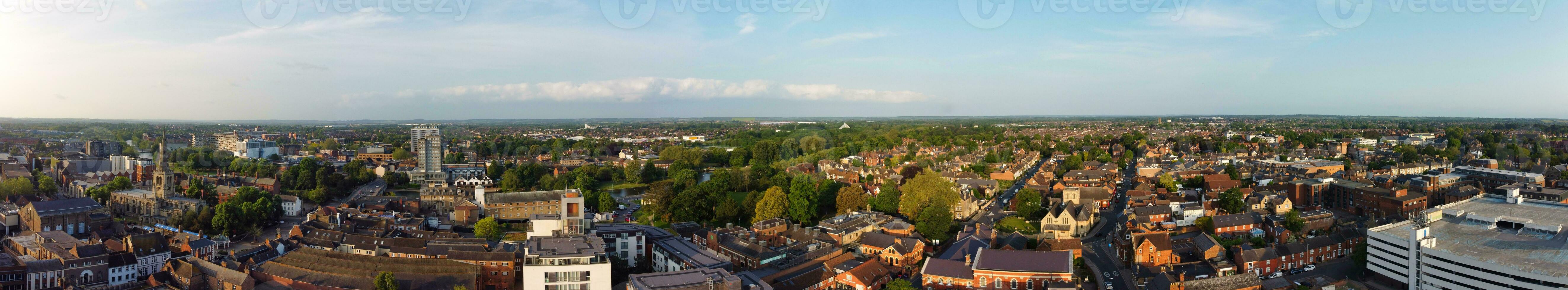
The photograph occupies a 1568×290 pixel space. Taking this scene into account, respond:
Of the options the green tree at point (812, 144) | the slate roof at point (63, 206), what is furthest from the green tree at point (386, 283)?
the green tree at point (812, 144)

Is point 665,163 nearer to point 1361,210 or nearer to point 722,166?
point 722,166

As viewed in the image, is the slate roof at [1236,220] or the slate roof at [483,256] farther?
the slate roof at [1236,220]

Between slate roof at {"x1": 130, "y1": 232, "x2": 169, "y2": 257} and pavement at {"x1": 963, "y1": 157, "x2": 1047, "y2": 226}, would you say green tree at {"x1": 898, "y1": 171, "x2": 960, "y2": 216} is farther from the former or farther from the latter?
slate roof at {"x1": 130, "y1": 232, "x2": 169, "y2": 257}

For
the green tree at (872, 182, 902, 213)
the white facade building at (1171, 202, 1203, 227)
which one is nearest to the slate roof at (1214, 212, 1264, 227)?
the white facade building at (1171, 202, 1203, 227)

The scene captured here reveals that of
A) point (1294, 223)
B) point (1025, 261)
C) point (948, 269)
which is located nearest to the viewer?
point (1025, 261)

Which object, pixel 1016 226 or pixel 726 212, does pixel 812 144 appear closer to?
pixel 726 212

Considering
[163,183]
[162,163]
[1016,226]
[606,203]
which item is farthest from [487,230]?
[162,163]

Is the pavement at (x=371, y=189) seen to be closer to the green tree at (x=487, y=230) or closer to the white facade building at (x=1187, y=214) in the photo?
the green tree at (x=487, y=230)
